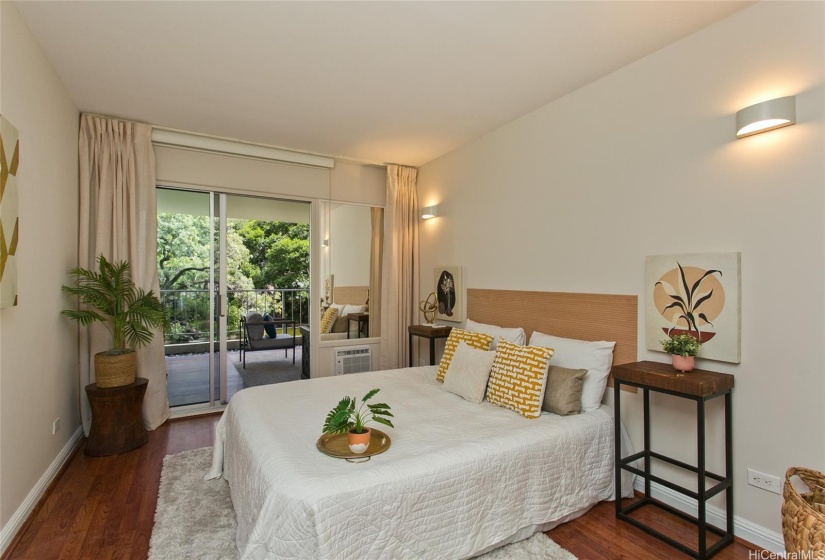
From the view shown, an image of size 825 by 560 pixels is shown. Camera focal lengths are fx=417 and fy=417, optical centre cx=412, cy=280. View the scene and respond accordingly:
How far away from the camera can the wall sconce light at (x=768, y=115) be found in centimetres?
192

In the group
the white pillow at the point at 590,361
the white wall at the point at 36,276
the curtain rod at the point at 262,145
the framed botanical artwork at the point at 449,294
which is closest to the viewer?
the white wall at the point at 36,276

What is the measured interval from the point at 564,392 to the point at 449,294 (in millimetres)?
1976

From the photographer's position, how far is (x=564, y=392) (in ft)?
8.19

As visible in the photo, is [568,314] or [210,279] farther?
[210,279]

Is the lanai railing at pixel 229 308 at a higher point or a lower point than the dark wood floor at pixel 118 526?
higher

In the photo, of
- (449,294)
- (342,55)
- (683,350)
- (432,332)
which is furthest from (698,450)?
(342,55)

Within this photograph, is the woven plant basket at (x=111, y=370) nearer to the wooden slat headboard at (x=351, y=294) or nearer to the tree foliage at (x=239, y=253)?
the tree foliage at (x=239, y=253)

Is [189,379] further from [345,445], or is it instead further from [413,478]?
[413,478]

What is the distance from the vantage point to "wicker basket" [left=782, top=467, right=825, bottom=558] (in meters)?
1.42

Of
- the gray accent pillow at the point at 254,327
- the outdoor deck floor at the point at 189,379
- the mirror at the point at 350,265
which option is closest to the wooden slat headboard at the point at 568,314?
the mirror at the point at 350,265

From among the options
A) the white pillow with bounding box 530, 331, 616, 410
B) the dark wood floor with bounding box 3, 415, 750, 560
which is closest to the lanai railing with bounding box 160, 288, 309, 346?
the dark wood floor with bounding box 3, 415, 750, 560

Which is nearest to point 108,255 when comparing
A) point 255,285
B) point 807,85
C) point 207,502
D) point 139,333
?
Result: point 139,333

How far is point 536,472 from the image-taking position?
2.10 metres

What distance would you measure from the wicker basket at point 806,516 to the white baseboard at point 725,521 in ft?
1.44
